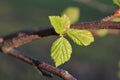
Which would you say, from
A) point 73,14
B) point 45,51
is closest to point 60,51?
point 73,14

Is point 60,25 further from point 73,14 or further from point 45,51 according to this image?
point 45,51

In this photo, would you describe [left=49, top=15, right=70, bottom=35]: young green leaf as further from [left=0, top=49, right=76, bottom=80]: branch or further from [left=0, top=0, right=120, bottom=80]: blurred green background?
[left=0, top=0, right=120, bottom=80]: blurred green background

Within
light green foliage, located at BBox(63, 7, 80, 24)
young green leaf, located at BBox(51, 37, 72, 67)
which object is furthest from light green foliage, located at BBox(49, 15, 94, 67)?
light green foliage, located at BBox(63, 7, 80, 24)

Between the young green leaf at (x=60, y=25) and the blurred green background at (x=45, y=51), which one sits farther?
the blurred green background at (x=45, y=51)

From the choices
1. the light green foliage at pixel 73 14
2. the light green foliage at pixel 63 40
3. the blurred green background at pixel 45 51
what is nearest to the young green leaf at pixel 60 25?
the light green foliage at pixel 63 40

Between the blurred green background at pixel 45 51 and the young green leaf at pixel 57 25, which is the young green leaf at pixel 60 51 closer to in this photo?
the young green leaf at pixel 57 25

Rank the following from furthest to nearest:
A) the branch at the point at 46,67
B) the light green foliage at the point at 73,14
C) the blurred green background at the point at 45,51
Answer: the blurred green background at the point at 45,51, the light green foliage at the point at 73,14, the branch at the point at 46,67

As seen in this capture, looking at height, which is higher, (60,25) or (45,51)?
(60,25)
